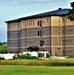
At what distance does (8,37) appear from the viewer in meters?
178

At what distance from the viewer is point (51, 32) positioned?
14138 cm

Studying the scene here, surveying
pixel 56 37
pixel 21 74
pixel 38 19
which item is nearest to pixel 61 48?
pixel 56 37

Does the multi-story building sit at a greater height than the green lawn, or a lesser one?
greater

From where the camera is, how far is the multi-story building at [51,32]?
139363mm

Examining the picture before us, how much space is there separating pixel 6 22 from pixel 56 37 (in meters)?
39.3

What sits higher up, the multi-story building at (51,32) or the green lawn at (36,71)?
the multi-story building at (51,32)

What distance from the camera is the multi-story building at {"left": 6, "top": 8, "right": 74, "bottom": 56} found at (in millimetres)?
139363

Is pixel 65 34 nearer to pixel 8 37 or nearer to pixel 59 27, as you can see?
pixel 59 27

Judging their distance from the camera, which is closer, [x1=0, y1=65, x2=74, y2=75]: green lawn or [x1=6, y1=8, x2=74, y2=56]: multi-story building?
[x1=0, y1=65, x2=74, y2=75]: green lawn

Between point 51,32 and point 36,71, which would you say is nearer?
point 36,71

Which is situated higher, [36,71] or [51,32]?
[51,32]

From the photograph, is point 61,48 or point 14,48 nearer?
point 61,48

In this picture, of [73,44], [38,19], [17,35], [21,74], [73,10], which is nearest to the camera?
[21,74]

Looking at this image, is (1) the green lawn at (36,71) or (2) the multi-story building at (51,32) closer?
(1) the green lawn at (36,71)
